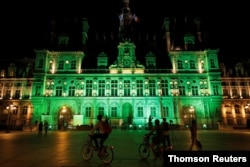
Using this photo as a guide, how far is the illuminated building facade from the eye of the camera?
37656mm

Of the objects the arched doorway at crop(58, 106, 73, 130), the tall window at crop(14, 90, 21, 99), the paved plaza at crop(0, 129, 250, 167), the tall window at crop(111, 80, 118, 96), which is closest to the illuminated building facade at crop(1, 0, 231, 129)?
the arched doorway at crop(58, 106, 73, 130)

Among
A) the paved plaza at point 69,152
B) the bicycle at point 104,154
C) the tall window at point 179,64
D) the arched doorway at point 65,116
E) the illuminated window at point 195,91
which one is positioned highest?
the tall window at point 179,64

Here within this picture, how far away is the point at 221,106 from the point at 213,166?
38773 millimetres

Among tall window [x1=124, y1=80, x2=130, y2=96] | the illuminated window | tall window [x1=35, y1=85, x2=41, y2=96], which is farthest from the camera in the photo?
the illuminated window

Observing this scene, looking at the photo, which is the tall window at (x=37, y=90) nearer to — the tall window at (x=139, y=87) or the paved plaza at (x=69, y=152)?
the tall window at (x=139, y=87)

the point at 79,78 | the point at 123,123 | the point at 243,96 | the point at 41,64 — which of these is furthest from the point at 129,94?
the point at 243,96

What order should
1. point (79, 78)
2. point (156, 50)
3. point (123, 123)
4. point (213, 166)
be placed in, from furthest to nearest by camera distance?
point (156, 50)
point (79, 78)
point (123, 123)
point (213, 166)

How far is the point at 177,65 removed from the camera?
4119 cm

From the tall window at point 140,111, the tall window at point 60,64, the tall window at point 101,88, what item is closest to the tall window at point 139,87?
the tall window at point 140,111

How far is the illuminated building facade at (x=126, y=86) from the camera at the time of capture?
37.7 m

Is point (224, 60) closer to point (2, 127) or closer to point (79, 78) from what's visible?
point (79, 78)

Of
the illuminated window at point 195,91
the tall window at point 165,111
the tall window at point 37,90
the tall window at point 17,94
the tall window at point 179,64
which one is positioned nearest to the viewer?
the tall window at point 165,111

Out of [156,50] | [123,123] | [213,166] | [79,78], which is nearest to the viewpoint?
[213,166]

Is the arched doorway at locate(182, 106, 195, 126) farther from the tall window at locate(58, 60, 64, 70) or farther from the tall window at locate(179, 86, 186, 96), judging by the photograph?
the tall window at locate(58, 60, 64, 70)
